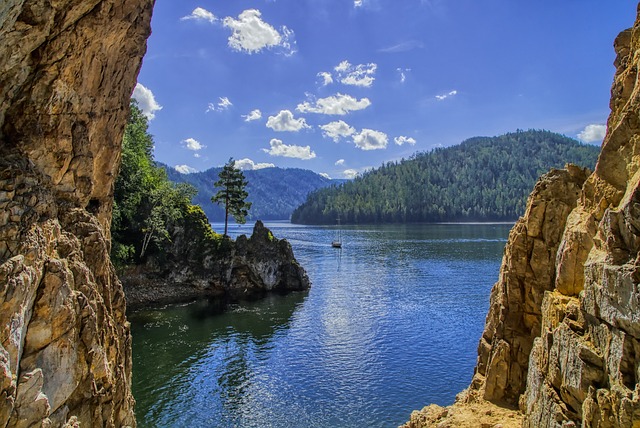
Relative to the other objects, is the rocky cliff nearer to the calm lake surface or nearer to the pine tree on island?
the calm lake surface

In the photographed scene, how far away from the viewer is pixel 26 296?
35.6 ft

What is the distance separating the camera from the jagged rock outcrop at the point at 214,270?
5169cm

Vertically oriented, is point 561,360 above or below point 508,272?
below

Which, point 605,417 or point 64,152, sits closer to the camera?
point 605,417

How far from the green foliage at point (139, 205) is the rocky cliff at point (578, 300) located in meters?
38.3

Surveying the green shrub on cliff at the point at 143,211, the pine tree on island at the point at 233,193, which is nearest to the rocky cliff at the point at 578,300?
the green shrub on cliff at the point at 143,211

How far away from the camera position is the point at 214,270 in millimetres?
56625

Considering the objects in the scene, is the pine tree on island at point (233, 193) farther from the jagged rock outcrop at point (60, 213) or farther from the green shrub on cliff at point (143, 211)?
the jagged rock outcrop at point (60, 213)

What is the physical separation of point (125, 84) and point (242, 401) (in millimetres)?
19143

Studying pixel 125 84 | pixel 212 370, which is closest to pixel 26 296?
pixel 125 84

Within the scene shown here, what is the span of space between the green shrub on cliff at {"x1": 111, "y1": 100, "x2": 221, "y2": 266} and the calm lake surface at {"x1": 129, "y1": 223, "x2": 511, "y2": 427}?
9048 mm

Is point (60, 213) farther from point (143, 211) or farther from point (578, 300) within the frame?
point (143, 211)

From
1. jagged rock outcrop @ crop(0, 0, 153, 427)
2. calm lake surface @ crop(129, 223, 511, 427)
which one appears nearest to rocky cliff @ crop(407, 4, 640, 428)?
calm lake surface @ crop(129, 223, 511, 427)

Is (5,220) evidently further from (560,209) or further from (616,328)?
(560,209)
